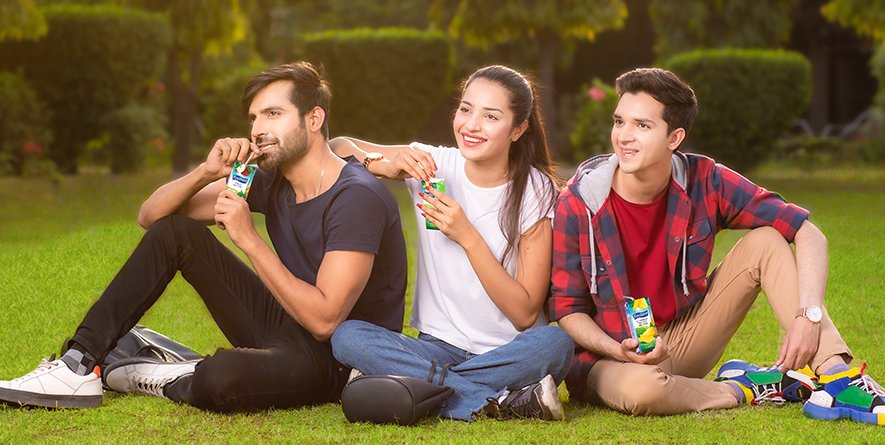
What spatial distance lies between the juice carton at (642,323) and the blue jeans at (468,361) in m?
0.25

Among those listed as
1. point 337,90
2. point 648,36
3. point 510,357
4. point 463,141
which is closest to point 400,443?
point 510,357

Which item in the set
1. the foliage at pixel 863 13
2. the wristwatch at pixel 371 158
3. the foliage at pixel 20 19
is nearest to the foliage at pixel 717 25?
the foliage at pixel 863 13

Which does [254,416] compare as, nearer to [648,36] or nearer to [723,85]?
[723,85]

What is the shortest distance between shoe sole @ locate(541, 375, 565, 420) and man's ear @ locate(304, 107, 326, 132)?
4.25 feet

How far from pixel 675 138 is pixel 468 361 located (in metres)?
1.16

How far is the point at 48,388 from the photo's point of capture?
15.6 feet

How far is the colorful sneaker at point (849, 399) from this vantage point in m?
4.65

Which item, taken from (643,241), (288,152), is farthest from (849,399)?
(288,152)

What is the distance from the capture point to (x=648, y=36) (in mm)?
28016

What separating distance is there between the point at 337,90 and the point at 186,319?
1277 cm

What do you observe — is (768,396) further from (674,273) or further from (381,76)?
(381,76)

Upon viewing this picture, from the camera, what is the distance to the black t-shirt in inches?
187

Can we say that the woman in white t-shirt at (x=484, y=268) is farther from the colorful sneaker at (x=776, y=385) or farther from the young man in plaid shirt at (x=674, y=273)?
the colorful sneaker at (x=776, y=385)

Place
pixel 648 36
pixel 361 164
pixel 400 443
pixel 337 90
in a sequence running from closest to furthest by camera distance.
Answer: pixel 400 443 → pixel 361 164 → pixel 337 90 → pixel 648 36
